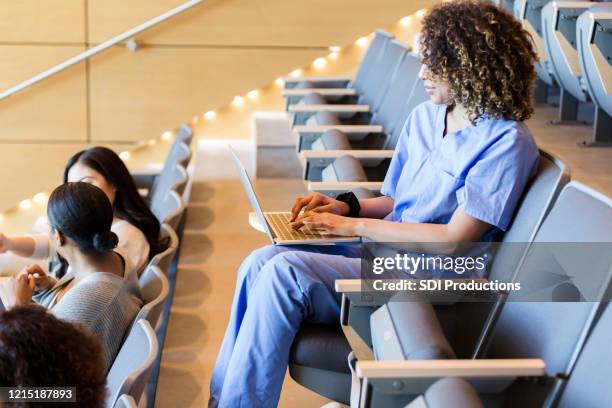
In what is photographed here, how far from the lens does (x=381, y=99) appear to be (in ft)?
A: 9.48

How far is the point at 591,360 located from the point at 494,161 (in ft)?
1.34

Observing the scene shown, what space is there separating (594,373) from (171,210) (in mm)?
1434

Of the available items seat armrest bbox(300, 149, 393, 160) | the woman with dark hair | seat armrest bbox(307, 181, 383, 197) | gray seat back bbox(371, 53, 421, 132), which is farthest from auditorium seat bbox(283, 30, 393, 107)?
seat armrest bbox(307, 181, 383, 197)

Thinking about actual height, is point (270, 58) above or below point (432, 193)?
below

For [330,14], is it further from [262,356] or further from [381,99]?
[262,356]

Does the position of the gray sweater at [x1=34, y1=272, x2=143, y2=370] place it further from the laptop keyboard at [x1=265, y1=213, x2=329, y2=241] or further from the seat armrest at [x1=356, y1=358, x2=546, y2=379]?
the seat armrest at [x1=356, y1=358, x2=546, y2=379]

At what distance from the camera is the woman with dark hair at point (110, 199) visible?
6.98ft

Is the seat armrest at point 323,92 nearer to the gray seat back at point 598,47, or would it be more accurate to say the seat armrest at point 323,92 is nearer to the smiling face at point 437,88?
the gray seat back at point 598,47

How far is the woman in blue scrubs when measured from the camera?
1378 millimetres

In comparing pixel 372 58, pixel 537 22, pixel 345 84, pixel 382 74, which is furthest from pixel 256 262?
pixel 537 22

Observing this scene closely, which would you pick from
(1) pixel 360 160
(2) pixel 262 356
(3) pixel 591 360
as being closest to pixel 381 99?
(1) pixel 360 160

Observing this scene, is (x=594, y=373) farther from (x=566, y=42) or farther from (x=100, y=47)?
(x=100, y=47)

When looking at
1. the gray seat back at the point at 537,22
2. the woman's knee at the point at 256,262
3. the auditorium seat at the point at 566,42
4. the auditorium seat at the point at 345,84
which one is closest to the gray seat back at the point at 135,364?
the woman's knee at the point at 256,262

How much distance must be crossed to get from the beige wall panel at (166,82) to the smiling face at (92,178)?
7.20 ft
